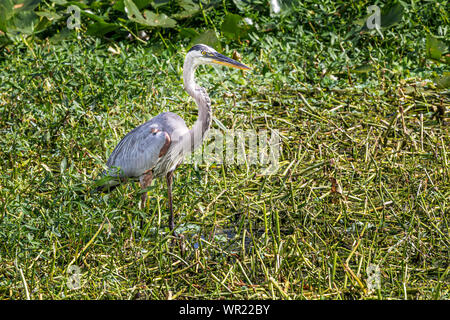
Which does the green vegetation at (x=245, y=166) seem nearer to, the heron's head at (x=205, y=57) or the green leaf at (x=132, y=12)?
the green leaf at (x=132, y=12)

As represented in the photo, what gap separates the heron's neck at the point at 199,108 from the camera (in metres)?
4.16

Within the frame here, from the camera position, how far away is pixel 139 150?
413 centimetres

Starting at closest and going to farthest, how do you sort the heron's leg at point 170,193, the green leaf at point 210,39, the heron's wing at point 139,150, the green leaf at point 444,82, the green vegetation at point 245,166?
1. the green vegetation at point 245,166
2. the heron's leg at point 170,193
3. the heron's wing at point 139,150
4. the green leaf at point 444,82
5. the green leaf at point 210,39

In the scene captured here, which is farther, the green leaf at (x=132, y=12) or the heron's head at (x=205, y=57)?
the green leaf at (x=132, y=12)

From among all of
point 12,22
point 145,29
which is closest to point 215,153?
point 145,29

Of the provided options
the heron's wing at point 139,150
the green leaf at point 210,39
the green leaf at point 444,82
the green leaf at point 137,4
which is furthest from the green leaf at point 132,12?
the green leaf at point 444,82

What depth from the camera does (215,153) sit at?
4750mm

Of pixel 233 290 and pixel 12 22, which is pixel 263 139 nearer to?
pixel 233 290

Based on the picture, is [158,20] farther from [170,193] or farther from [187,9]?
[170,193]

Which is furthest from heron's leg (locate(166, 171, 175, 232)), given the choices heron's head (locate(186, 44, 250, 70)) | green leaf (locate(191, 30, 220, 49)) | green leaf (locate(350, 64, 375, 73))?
green leaf (locate(350, 64, 375, 73))

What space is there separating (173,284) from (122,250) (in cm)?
33

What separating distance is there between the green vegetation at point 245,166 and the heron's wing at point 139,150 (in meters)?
0.21

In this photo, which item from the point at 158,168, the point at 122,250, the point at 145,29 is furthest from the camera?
the point at 145,29

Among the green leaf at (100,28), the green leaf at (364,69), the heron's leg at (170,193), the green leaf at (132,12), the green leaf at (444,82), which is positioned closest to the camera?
the heron's leg at (170,193)
